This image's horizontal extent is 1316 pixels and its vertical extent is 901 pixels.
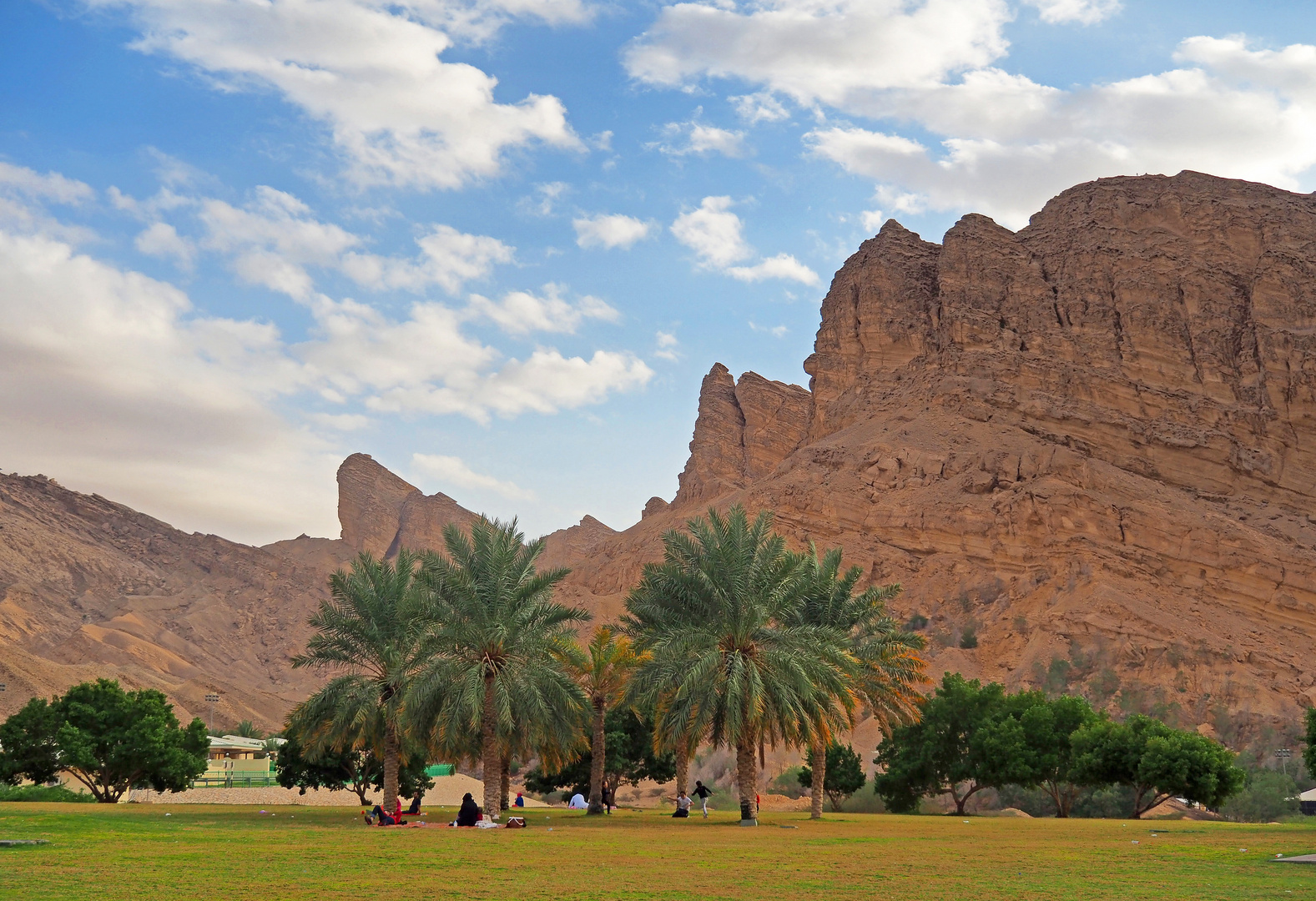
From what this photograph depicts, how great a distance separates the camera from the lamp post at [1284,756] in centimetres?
5825

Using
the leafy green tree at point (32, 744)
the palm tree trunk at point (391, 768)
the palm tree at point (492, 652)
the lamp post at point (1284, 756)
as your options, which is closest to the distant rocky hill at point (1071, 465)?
the lamp post at point (1284, 756)

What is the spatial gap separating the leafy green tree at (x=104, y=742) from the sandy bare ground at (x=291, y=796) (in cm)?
278

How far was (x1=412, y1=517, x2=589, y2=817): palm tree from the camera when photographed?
2844 centimetres

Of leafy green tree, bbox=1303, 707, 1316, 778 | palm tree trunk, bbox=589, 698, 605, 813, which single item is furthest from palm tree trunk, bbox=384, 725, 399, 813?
leafy green tree, bbox=1303, 707, 1316, 778

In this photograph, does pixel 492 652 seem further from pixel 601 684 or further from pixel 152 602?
pixel 152 602

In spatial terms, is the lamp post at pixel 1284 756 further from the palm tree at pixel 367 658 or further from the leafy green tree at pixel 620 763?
the palm tree at pixel 367 658

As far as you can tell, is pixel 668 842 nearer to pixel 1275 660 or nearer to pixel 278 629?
pixel 1275 660

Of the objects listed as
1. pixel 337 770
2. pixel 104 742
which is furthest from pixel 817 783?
pixel 104 742

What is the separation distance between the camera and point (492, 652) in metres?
29.1

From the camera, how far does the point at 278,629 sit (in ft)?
488

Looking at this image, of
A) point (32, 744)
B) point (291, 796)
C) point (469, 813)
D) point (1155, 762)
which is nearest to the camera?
point (469, 813)

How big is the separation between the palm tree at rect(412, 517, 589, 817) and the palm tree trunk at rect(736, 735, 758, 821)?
4289 mm

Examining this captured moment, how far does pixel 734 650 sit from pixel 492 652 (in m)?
5.92

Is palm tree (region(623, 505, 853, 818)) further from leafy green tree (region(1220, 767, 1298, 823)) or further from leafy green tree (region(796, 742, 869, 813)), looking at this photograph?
leafy green tree (region(1220, 767, 1298, 823))
